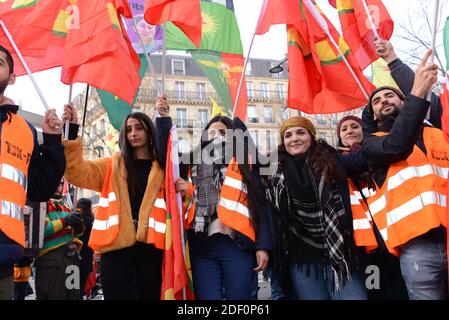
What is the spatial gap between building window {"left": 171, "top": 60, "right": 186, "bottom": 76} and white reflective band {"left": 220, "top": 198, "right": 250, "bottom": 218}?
1565 inches

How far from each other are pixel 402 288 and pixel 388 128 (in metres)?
1.33

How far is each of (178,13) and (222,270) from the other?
6.93ft

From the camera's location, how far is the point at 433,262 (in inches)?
97.0

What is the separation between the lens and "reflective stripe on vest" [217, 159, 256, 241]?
2.99 meters

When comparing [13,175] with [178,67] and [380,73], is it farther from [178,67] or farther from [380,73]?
[178,67]

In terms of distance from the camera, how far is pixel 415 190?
259 centimetres

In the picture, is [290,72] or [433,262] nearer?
[433,262]

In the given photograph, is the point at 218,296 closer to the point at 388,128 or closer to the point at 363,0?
the point at 388,128

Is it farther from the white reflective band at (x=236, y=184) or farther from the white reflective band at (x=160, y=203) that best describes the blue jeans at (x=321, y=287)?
the white reflective band at (x=160, y=203)

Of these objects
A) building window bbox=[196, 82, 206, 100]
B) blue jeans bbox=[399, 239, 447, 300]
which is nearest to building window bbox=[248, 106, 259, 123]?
building window bbox=[196, 82, 206, 100]

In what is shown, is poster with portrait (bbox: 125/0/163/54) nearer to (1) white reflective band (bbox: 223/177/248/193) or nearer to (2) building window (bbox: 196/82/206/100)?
(1) white reflective band (bbox: 223/177/248/193)

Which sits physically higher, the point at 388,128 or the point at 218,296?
the point at 388,128

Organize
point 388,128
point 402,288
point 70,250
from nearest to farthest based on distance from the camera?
point 388,128, point 402,288, point 70,250
